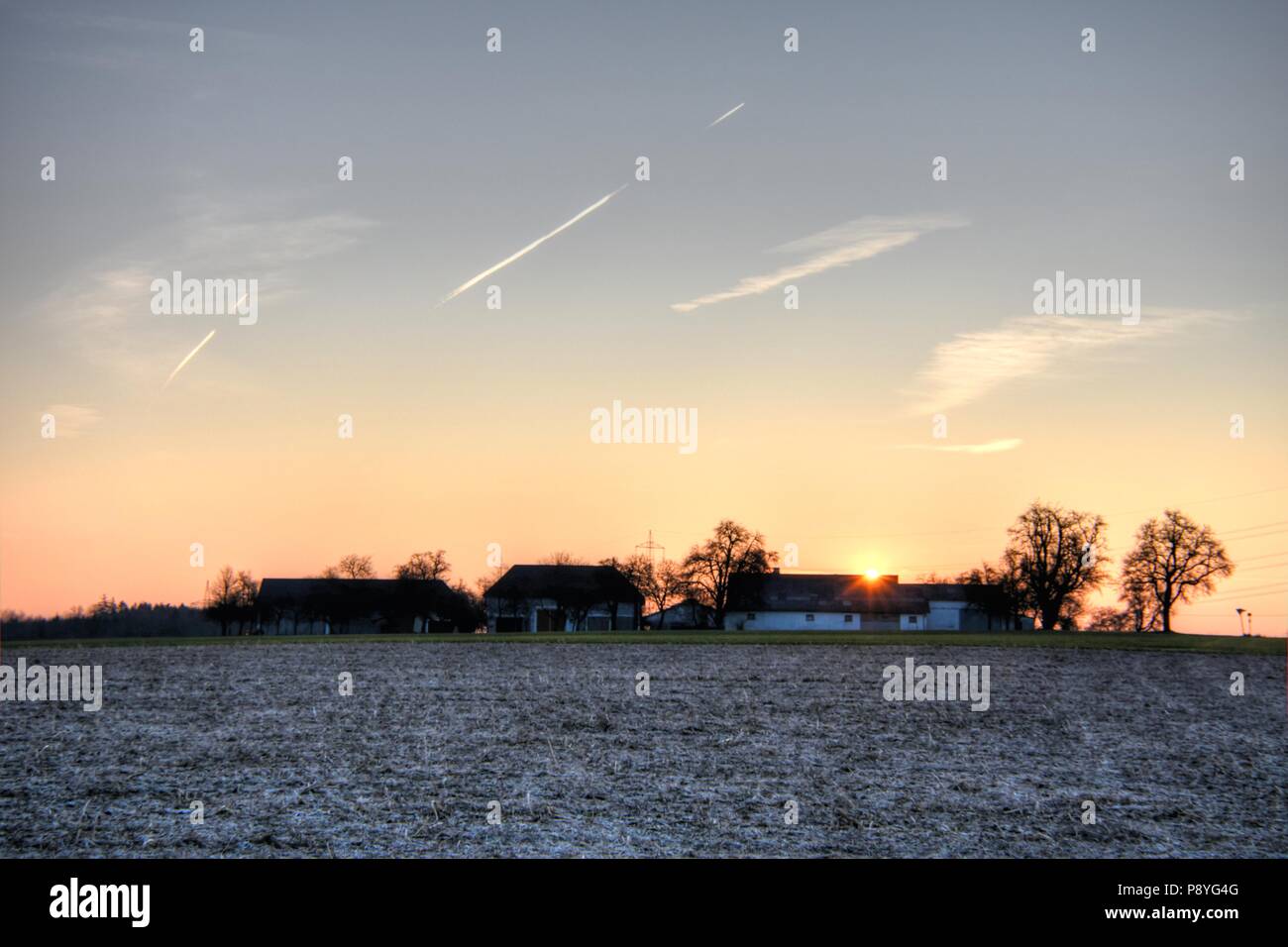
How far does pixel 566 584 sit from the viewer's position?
123250mm

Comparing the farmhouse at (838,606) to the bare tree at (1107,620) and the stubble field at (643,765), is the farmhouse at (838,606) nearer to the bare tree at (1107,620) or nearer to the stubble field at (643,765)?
the bare tree at (1107,620)

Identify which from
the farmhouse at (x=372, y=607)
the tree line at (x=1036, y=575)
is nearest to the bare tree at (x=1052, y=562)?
the tree line at (x=1036, y=575)

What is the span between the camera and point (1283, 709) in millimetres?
33594

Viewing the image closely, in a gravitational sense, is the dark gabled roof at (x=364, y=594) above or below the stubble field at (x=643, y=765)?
below

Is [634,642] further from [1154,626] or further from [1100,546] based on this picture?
[1154,626]

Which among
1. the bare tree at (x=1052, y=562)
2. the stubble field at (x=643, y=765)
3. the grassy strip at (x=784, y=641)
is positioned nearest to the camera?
the stubble field at (x=643, y=765)

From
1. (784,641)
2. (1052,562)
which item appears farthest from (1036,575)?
(784,641)

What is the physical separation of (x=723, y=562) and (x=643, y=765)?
10161 cm

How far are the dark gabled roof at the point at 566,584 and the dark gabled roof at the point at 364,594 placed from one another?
706 cm

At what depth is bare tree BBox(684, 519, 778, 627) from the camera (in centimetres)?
12538

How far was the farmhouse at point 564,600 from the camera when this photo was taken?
392 feet

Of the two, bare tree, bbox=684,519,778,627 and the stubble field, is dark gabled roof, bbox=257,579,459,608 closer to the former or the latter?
bare tree, bbox=684,519,778,627
